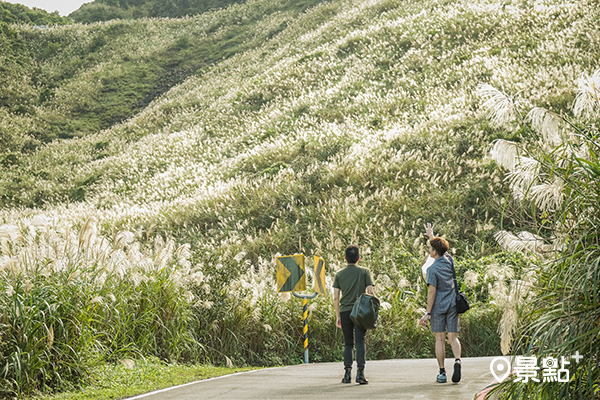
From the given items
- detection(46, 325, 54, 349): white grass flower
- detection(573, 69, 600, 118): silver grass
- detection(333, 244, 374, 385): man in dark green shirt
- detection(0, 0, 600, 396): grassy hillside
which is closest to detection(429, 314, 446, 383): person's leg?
detection(333, 244, 374, 385): man in dark green shirt

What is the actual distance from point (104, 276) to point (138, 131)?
1227 inches

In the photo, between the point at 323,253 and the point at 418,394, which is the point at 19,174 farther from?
the point at 418,394

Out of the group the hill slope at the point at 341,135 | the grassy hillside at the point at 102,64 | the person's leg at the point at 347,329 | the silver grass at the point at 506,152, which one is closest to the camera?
A: the silver grass at the point at 506,152

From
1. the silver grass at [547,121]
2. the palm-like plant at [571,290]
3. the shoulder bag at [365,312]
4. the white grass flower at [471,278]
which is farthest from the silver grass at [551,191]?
the white grass flower at [471,278]

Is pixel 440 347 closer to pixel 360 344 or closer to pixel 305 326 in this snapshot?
pixel 360 344

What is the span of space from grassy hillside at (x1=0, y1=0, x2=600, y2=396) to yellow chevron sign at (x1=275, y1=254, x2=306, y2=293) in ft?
1.45

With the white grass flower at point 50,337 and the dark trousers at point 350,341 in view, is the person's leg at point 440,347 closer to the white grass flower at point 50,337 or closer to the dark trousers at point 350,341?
the dark trousers at point 350,341

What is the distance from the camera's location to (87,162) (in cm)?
3534

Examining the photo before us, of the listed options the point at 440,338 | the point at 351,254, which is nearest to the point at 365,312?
the point at 351,254

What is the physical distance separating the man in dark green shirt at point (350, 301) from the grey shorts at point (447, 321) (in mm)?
910

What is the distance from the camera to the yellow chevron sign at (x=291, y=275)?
10.5 metres

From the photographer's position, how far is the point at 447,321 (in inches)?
287

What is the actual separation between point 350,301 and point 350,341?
0.56 m

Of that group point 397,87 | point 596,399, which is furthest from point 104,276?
point 397,87
